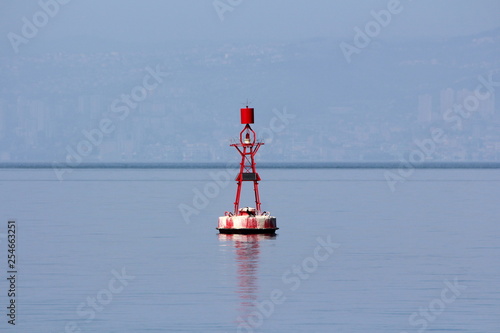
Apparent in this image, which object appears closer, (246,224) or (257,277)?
(257,277)

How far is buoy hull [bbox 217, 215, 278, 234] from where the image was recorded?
274 feet

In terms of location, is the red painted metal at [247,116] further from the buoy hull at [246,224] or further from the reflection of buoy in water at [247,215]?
the buoy hull at [246,224]

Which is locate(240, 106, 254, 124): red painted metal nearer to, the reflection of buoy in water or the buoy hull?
the reflection of buoy in water

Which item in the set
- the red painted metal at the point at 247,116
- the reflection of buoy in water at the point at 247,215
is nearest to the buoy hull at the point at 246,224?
the reflection of buoy in water at the point at 247,215

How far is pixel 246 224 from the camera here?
83438mm

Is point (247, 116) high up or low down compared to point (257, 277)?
up

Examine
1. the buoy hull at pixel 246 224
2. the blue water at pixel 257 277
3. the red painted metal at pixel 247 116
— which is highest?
the red painted metal at pixel 247 116

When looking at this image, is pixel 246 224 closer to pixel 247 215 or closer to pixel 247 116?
pixel 247 215

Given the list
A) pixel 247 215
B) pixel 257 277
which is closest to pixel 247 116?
pixel 247 215

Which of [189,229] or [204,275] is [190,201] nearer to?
[189,229]

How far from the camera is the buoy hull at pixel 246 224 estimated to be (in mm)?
83438

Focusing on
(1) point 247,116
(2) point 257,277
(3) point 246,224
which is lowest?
(2) point 257,277

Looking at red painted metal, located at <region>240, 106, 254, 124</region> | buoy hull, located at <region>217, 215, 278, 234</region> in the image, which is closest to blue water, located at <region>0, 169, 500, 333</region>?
buoy hull, located at <region>217, 215, 278, 234</region>

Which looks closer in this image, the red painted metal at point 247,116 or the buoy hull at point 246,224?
the red painted metal at point 247,116
